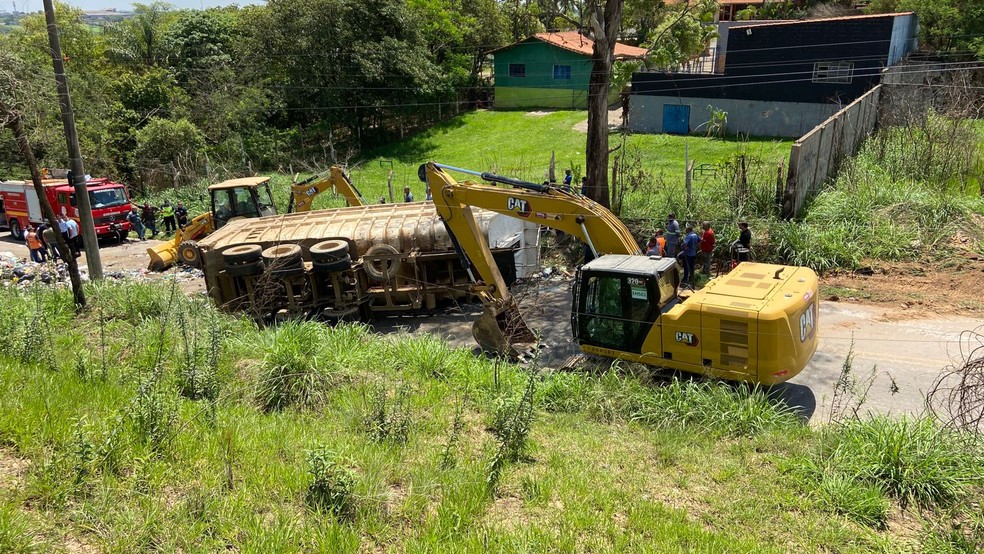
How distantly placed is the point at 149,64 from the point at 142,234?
917 inches

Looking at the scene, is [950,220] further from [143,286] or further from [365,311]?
[143,286]

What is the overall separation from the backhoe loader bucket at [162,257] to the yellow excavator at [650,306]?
1128 cm

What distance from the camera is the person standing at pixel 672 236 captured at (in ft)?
48.6

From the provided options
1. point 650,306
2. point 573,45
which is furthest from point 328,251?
point 573,45

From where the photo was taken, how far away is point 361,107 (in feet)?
113

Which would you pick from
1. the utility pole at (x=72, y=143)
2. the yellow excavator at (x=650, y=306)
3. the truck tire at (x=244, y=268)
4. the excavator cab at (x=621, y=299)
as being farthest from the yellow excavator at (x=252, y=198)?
the excavator cab at (x=621, y=299)

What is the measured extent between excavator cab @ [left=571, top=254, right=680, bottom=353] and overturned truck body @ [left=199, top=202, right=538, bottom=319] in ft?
12.8

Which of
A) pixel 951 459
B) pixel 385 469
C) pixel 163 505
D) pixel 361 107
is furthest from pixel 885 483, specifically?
pixel 361 107

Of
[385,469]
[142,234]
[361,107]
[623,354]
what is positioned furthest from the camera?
[361,107]

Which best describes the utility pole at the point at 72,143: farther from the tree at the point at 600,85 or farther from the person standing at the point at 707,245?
the person standing at the point at 707,245

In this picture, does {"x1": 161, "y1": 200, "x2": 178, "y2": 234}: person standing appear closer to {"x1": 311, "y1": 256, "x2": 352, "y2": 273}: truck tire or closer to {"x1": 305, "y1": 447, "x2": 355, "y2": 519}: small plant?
{"x1": 311, "y1": 256, "x2": 352, "y2": 273}: truck tire

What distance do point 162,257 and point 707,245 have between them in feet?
48.3

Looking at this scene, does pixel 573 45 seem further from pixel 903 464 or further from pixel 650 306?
pixel 903 464

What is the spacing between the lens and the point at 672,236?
48.8 feet
